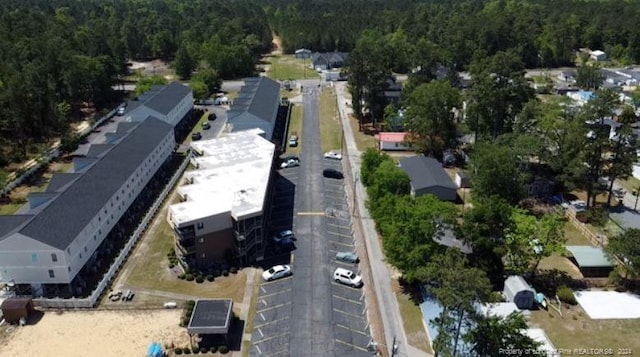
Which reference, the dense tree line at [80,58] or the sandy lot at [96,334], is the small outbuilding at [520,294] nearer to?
the sandy lot at [96,334]

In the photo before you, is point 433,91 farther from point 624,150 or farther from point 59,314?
point 59,314

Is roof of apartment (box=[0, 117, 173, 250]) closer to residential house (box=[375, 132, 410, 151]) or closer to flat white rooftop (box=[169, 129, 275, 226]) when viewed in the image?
flat white rooftop (box=[169, 129, 275, 226])

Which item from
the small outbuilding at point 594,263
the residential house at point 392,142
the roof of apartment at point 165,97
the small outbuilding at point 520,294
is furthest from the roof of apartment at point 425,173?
the roof of apartment at point 165,97

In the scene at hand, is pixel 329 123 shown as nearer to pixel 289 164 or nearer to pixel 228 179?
pixel 289 164

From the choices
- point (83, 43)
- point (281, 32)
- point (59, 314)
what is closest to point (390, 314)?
point (59, 314)

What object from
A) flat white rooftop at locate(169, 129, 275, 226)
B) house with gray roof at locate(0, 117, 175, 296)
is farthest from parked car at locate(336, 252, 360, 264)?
house with gray roof at locate(0, 117, 175, 296)

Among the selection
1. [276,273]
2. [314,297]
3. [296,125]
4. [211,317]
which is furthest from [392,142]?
[211,317]
